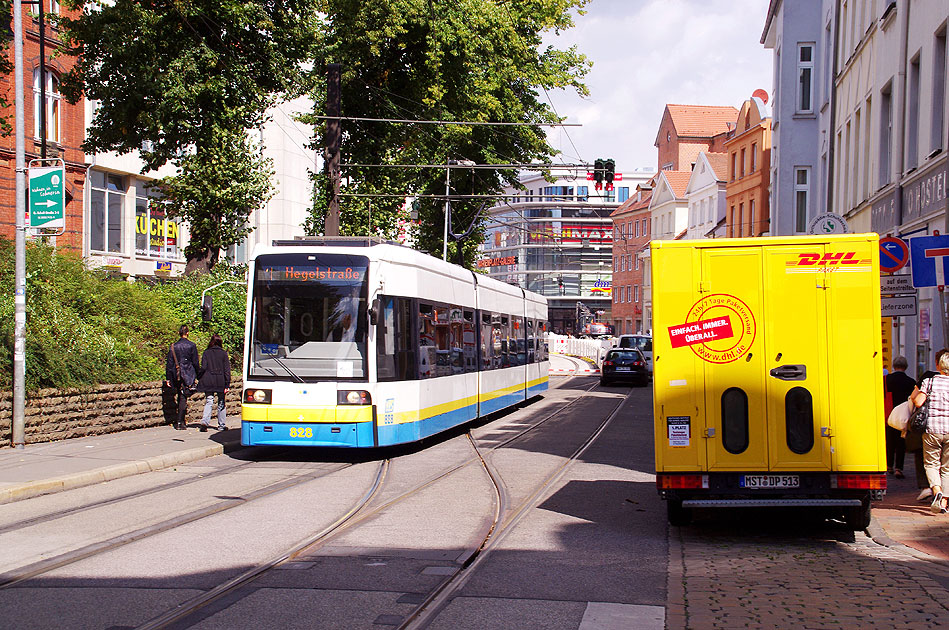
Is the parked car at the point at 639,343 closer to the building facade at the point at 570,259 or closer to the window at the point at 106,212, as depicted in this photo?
the window at the point at 106,212

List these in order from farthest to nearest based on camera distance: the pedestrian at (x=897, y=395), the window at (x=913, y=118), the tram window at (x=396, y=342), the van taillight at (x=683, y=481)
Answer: the window at (x=913, y=118) → the tram window at (x=396, y=342) → the pedestrian at (x=897, y=395) → the van taillight at (x=683, y=481)

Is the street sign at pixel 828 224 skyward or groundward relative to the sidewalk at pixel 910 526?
skyward

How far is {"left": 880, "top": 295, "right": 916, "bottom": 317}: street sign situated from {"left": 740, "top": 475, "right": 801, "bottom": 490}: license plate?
4.66 meters

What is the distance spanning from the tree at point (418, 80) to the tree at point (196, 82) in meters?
3.29

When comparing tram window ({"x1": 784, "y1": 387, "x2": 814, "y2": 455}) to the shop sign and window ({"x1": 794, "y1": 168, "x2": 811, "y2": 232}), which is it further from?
window ({"x1": 794, "y1": 168, "x2": 811, "y2": 232})

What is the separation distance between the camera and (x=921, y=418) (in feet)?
36.2

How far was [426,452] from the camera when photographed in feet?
57.9

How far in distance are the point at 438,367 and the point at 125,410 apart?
538 cm

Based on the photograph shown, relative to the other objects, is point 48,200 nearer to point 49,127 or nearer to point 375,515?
point 375,515

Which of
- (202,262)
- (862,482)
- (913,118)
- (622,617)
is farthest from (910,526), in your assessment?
(202,262)

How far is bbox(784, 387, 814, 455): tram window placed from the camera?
948 cm

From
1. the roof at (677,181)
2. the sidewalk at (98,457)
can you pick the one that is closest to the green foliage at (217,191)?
the sidewalk at (98,457)

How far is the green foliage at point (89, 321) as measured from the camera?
1634 cm

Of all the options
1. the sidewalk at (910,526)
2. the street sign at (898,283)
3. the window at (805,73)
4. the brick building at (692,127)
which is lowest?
the sidewalk at (910,526)
